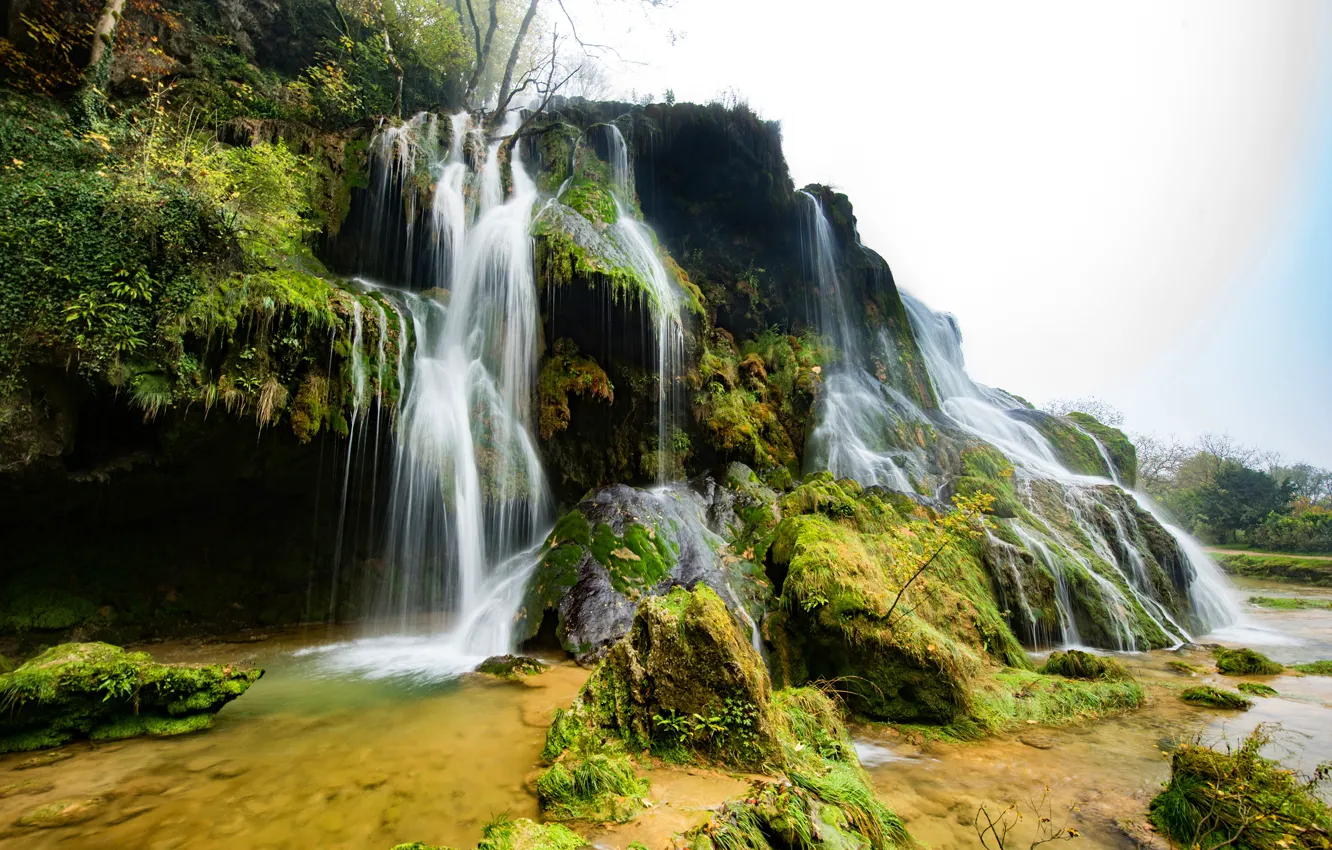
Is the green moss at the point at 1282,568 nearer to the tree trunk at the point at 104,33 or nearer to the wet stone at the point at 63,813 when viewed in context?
the wet stone at the point at 63,813

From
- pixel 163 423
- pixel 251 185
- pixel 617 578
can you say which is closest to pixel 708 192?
pixel 251 185

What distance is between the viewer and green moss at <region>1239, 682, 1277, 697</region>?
663 cm

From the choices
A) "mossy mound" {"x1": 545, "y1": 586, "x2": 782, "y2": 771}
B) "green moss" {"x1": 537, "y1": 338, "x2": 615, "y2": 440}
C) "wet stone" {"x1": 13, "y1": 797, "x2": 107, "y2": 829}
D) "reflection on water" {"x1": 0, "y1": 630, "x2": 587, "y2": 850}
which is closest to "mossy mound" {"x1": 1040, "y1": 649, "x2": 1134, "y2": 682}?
"mossy mound" {"x1": 545, "y1": 586, "x2": 782, "y2": 771}

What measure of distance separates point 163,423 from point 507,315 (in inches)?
226

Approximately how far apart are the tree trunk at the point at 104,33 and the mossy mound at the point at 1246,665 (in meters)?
20.7

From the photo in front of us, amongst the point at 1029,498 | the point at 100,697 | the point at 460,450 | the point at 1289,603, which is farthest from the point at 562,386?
the point at 1289,603

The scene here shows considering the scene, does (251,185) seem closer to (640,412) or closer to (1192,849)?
(640,412)

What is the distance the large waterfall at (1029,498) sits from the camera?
378 inches

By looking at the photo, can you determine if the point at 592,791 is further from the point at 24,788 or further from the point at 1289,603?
the point at 1289,603

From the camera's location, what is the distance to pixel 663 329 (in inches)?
453

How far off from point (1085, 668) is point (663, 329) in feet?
29.3

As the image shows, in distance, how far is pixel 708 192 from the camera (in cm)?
1777

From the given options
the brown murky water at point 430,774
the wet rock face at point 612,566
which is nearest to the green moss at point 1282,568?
the brown murky water at point 430,774

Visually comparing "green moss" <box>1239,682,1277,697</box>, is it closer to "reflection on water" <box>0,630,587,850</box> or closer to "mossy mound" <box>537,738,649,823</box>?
"mossy mound" <box>537,738,649,823</box>
